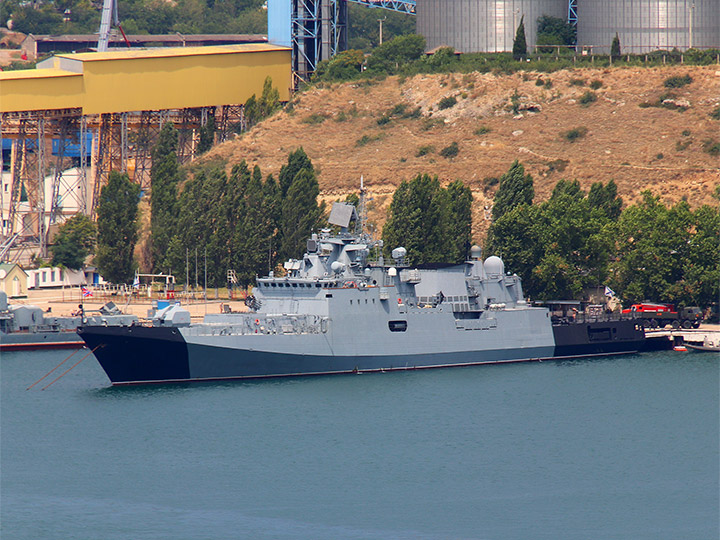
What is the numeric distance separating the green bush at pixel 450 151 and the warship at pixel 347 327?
30566 millimetres

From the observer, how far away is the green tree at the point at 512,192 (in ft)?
255

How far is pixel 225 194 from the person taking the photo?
79500 mm

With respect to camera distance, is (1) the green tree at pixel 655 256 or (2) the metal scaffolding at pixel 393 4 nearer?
(1) the green tree at pixel 655 256

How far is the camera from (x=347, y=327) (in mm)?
56406

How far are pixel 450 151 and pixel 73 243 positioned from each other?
1051 inches

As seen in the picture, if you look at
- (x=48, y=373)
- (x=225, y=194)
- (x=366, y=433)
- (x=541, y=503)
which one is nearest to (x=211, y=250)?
(x=225, y=194)

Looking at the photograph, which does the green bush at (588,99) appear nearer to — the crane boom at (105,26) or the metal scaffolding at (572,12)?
the metal scaffolding at (572,12)

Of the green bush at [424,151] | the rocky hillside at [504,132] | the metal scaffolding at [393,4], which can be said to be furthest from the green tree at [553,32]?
Result: the green bush at [424,151]

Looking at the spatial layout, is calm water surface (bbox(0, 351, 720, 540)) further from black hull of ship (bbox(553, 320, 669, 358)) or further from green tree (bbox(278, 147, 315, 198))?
green tree (bbox(278, 147, 315, 198))

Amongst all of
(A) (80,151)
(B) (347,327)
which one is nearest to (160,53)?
(A) (80,151)

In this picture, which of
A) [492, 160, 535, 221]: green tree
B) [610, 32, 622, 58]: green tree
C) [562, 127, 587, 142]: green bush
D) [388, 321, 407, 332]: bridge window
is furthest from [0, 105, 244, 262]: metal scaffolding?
[388, 321, 407, 332]: bridge window

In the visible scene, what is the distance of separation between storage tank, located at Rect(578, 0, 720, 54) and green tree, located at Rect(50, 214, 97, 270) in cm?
4126

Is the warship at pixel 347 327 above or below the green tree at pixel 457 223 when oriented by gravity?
below

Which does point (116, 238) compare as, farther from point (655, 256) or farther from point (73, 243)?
point (655, 256)
